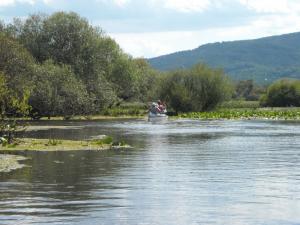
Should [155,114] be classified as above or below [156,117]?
above

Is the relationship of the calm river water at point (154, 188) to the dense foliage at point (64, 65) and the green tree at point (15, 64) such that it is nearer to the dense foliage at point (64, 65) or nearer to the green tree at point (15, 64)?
the green tree at point (15, 64)

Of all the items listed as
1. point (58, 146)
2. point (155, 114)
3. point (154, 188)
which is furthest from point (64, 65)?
point (154, 188)

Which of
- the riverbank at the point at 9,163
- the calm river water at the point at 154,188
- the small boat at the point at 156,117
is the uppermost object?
the small boat at the point at 156,117

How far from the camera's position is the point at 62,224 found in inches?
603

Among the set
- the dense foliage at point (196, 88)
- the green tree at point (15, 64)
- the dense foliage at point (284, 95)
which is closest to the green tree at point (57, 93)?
the green tree at point (15, 64)

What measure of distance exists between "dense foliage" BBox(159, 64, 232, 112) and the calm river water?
7053 cm

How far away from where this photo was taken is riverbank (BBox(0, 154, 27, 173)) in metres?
26.5

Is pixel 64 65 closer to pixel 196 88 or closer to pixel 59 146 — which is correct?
pixel 196 88

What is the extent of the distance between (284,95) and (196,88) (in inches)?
1149

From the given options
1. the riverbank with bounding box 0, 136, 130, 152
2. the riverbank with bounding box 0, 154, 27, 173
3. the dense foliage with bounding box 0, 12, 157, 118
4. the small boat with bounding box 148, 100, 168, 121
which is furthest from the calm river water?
the small boat with bounding box 148, 100, 168, 121

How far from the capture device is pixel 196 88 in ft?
356

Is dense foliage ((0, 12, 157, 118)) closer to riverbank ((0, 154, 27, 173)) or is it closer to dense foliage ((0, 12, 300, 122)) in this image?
dense foliage ((0, 12, 300, 122))

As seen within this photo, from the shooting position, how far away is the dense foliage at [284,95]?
130500mm

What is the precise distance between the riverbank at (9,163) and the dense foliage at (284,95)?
10412 centimetres
